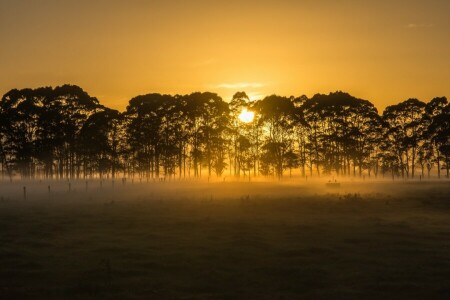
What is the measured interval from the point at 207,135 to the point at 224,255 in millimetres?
64537

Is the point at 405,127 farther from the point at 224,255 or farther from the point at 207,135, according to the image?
the point at 224,255

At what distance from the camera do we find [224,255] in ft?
52.0

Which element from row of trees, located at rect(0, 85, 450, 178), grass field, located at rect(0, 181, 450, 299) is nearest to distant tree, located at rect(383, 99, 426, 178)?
row of trees, located at rect(0, 85, 450, 178)

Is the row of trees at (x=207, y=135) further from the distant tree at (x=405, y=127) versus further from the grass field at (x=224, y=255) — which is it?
the grass field at (x=224, y=255)

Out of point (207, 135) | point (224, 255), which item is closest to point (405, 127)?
point (207, 135)

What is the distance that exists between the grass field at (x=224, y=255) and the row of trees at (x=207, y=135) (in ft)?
154

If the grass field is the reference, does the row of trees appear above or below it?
above

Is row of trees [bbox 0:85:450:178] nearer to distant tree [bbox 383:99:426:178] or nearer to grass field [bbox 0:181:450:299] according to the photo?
distant tree [bbox 383:99:426:178]

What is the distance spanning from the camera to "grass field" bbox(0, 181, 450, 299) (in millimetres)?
11938

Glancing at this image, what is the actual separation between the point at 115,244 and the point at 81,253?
1.79 metres

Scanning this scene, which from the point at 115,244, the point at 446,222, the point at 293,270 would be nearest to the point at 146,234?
the point at 115,244

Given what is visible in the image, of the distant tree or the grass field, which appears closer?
the grass field

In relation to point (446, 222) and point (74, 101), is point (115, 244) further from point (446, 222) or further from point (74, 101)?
point (74, 101)

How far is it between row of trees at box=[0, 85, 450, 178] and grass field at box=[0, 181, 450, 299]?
46917 mm
